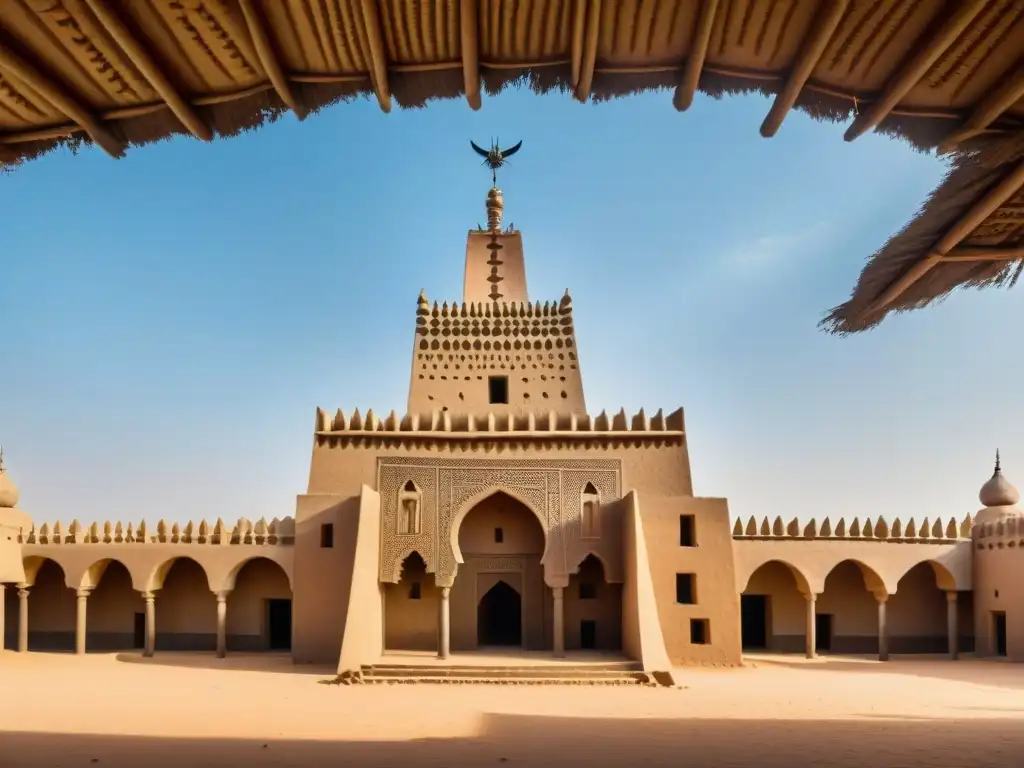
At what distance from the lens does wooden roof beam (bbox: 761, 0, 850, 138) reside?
3.52 meters

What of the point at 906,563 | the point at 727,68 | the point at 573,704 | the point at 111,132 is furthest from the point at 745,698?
the point at 111,132

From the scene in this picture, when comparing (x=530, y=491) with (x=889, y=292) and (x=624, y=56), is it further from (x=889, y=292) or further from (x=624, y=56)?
(x=624, y=56)

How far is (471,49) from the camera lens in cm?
391

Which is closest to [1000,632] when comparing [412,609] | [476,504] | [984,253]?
[476,504]

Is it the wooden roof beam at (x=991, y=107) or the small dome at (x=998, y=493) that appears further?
the small dome at (x=998, y=493)

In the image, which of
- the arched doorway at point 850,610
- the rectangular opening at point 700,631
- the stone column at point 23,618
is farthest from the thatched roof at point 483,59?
the stone column at point 23,618

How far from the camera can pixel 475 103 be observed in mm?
4324

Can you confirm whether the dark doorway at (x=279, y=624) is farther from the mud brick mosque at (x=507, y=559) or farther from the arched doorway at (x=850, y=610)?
the arched doorway at (x=850, y=610)

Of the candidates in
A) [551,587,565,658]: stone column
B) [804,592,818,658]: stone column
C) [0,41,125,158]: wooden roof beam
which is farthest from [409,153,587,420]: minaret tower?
[0,41,125,158]: wooden roof beam

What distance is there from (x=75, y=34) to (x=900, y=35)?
137 inches

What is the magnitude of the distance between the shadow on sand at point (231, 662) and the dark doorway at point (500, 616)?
158 inches

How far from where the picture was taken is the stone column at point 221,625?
678 inches

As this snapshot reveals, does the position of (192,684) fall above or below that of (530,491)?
below

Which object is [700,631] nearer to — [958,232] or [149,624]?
[149,624]
